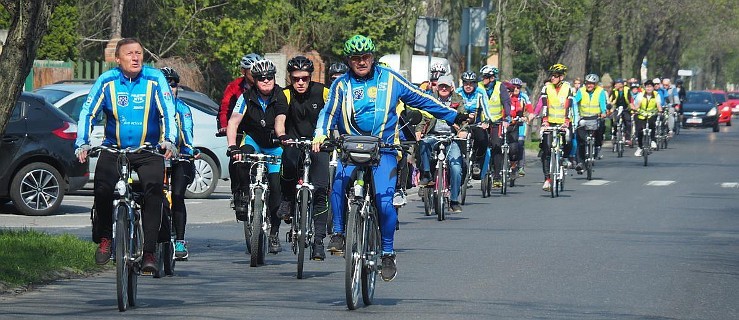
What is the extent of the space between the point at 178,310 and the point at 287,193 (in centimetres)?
353

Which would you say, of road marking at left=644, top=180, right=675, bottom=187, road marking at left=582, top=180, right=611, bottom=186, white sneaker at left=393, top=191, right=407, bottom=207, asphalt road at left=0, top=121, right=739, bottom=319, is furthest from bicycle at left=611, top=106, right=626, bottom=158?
white sneaker at left=393, top=191, right=407, bottom=207

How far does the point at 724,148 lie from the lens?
4438cm

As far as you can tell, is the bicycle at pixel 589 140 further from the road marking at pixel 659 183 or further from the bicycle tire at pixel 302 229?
the bicycle tire at pixel 302 229

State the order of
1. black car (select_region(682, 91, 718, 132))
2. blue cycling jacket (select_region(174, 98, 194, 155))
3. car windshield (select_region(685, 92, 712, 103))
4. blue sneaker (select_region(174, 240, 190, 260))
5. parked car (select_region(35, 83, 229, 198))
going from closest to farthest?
blue sneaker (select_region(174, 240, 190, 260)), blue cycling jacket (select_region(174, 98, 194, 155)), parked car (select_region(35, 83, 229, 198)), black car (select_region(682, 91, 718, 132)), car windshield (select_region(685, 92, 712, 103))

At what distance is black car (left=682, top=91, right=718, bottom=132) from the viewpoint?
61875 millimetres

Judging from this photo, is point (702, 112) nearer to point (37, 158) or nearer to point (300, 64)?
point (37, 158)

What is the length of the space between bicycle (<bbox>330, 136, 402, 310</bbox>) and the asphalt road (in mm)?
183

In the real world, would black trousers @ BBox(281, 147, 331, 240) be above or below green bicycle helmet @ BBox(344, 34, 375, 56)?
below

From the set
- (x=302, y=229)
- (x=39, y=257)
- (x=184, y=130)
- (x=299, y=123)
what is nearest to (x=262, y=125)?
(x=299, y=123)

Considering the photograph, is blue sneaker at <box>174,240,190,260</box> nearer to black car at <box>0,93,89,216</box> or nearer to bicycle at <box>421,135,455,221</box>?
black car at <box>0,93,89,216</box>

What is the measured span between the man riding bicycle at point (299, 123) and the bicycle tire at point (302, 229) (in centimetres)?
44

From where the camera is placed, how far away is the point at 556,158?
22.9 meters

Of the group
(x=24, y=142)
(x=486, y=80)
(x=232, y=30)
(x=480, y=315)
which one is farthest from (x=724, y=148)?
(x=480, y=315)

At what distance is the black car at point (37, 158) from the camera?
18.0 m
